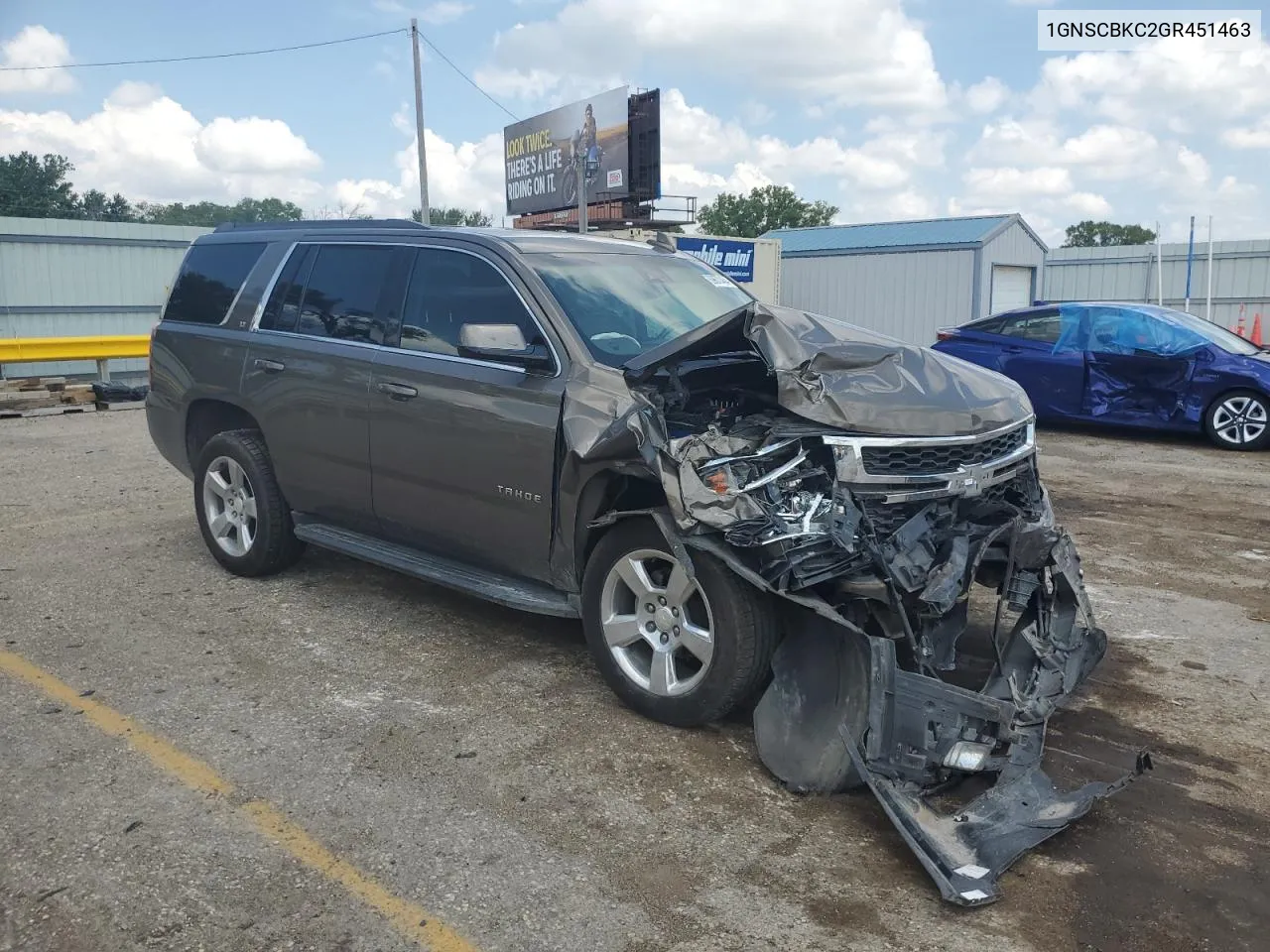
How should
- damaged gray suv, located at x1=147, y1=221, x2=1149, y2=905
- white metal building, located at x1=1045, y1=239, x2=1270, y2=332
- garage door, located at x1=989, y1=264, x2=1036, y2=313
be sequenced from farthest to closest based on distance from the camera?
1. garage door, located at x1=989, y1=264, x2=1036, y2=313
2. white metal building, located at x1=1045, y1=239, x2=1270, y2=332
3. damaged gray suv, located at x1=147, y1=221, x2=1149, y2=905

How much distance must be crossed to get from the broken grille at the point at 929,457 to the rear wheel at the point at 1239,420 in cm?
822

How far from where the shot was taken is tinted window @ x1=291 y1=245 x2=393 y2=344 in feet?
17.7

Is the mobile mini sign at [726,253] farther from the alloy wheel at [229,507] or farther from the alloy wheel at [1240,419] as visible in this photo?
the alloy wheel at [229,507]

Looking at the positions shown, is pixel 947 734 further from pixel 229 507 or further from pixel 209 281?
pixel 209 281

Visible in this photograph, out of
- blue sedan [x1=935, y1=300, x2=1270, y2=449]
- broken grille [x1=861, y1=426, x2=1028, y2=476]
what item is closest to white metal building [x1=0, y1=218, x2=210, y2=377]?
blue sedan [x1=935, y1=300, x2=1270, y2=449]

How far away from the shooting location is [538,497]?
450cm

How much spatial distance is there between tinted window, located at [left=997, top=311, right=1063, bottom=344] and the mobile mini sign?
425 inches

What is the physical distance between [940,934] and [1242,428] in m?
9.87

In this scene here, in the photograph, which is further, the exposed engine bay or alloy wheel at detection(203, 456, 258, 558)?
alloy wheel at detection(203, 456, 258, 558)

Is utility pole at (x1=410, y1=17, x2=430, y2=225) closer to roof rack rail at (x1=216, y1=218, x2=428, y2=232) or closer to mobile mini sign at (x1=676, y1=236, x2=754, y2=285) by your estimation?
mobile mini sign at (x1=676, y1=236, x2=754, y2=285)

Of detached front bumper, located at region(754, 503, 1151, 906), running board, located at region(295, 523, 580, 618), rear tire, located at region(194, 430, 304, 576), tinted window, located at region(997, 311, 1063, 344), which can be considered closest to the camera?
detached front bumper, located at region(754, 503, 1151, 906)

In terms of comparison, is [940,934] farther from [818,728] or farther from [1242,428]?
[1242,428]

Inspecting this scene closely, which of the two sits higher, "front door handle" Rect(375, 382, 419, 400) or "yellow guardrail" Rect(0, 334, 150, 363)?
"front door handle" Rect(375, 382, 419, 400)

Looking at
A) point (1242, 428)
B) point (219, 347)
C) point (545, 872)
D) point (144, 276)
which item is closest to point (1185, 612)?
point (545, 872)
